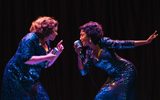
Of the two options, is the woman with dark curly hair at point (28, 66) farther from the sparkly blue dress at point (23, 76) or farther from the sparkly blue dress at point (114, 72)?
the sparkly blue dress at point (114, 72)

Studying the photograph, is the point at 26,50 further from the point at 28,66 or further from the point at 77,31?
the point at 77,31

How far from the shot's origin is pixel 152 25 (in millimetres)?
6320

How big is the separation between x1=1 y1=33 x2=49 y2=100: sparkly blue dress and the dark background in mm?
1995

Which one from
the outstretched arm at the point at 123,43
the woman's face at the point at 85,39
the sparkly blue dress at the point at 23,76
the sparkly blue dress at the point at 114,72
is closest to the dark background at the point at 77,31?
the woman's face at the point at 85,39

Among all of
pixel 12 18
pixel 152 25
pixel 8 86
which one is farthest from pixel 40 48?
pixel 152 25

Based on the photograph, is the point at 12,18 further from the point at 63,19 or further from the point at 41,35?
the point at 41,35

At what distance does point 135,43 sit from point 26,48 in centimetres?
125

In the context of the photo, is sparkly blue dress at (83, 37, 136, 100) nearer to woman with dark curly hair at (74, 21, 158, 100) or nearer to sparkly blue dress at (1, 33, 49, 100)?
woman with dark curly hair at (74, 21, 158, 100)

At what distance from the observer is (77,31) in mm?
6281

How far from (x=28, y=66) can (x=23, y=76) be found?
109 millimetres

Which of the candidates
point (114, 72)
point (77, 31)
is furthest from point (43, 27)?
point (77, 31)

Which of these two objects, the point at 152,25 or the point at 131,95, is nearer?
the point at 131,95

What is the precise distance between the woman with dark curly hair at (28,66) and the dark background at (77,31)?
1875 mm

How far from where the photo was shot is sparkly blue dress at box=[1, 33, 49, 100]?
13.4 ft
